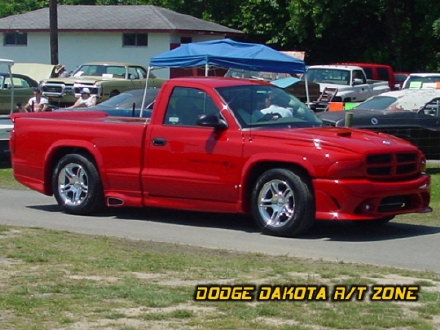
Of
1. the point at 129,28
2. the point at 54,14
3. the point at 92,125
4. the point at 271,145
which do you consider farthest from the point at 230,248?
the point at 129,28

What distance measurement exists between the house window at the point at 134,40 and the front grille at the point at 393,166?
35.7 m

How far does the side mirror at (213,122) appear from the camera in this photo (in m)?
11.7

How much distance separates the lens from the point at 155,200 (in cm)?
1236

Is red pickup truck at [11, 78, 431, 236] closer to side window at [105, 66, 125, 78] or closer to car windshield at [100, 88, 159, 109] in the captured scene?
car windshield at [100, 88, 159, 109]

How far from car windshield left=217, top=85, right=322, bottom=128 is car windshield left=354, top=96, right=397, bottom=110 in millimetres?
10092

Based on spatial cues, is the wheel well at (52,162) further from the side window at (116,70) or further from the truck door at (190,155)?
the side window at (116,70)

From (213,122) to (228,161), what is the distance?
49cm

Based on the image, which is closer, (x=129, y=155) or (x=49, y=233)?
(x=49, y=233)

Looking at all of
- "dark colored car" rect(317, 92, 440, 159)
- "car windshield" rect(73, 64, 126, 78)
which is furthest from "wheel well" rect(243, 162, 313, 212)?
"car windshield" rect(73, 64, 126, 78)

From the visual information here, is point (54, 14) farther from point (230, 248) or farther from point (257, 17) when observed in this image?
point (230, 248)

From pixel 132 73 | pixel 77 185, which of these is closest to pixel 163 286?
pixel 77 185

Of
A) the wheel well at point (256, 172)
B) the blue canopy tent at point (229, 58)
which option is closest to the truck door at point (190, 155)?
the wheel well at point (256, 172)

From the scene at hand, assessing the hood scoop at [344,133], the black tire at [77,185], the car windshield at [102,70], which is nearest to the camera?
the hood scoop at [344,133]

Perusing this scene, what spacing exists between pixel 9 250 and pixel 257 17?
3877 centimetres
